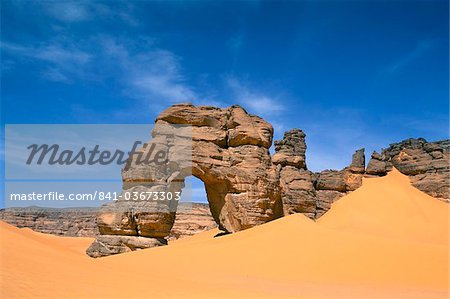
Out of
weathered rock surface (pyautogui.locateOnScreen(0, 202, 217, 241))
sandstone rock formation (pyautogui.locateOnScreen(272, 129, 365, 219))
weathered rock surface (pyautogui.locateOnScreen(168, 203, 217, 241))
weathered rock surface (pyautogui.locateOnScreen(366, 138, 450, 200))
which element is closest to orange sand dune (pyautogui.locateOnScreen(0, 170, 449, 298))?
weathered rock surface (pyautogui.locateOnScreen(366, 138, 450, 200))

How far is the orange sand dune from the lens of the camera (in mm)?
6781

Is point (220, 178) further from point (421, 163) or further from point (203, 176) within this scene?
point (421, 163)

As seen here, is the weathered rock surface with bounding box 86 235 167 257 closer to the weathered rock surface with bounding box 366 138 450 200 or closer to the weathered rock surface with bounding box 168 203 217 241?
the weathered rock surface with bounding box 366 138 450 200

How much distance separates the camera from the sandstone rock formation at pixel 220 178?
1769 cm

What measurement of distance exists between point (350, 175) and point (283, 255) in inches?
476

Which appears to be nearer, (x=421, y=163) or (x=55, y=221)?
(x=421, y=163)

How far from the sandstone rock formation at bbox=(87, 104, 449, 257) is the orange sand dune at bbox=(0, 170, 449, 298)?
78.2 inches

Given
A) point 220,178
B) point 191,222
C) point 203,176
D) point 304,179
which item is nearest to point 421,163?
point 304,179

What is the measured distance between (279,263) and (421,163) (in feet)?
49.4

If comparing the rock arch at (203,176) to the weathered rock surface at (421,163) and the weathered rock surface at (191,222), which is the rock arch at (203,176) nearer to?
the weathered rock surface at (421,163)

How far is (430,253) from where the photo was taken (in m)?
11.9

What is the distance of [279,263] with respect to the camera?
469 inches

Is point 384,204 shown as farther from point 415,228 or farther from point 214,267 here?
point 214,267

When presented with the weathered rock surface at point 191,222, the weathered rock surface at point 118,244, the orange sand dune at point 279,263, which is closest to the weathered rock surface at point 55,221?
the weathered rock surface at point 191,222
